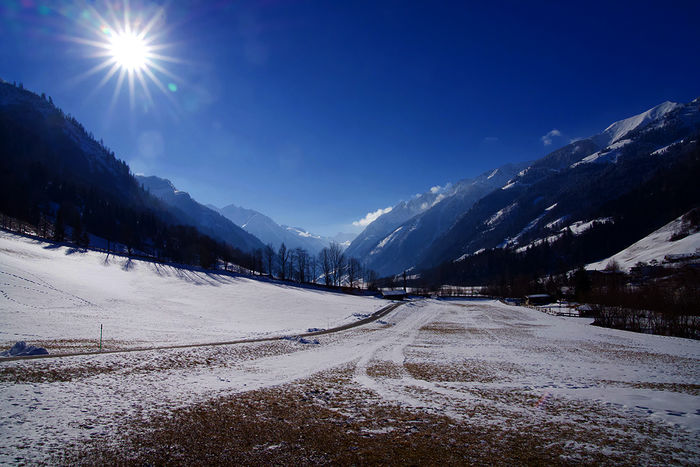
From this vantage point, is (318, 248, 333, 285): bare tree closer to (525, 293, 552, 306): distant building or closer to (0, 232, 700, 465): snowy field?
(525, 293, 552, 306): distant building

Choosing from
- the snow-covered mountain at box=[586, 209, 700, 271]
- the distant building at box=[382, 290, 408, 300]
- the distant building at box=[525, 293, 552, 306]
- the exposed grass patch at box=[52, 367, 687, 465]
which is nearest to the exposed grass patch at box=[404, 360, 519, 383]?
the exposed grass patch at box=[52, 367, 687, 465]

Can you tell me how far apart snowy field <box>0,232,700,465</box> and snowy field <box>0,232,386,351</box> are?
1.69 meters

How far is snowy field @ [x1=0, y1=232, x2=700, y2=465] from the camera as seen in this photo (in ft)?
23.7

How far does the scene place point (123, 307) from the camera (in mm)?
33031

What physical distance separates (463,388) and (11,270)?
53.2 m

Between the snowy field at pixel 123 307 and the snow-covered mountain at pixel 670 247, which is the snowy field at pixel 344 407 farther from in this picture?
the snow-covered mountain at pixel 670 247

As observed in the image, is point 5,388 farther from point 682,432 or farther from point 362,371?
point 682,432

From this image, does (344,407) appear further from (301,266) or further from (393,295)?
(301,266)

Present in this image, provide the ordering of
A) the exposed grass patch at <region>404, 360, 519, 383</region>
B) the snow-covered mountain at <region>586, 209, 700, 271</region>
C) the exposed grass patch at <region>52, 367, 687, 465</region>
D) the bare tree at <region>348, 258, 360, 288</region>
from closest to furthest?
the exposed grass patch at <region>52, 367, 687, 465</region>
the exposed grass patch at <region>404, 360, 519, 383</region>
the snow-covered mountain at <region>586, 209, 700, 271</region>
the bare tree at <region>348, 258, 360, 288</region>

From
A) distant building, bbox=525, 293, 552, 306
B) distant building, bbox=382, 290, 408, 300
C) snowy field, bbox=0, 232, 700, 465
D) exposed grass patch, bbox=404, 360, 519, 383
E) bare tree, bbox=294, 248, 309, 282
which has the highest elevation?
bare tree, bbox=294, 248, 309, 282

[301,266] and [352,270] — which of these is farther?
[352,270]

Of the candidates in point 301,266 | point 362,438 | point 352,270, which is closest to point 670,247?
point 352,270

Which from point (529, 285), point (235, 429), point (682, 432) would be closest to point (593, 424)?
point (682, 432)

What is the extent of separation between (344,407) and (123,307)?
111ft
